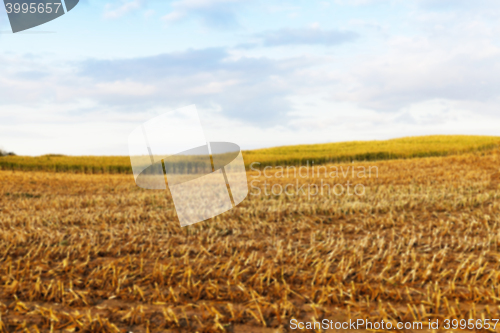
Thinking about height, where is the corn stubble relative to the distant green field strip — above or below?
below

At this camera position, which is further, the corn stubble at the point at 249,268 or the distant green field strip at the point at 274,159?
the distant green field strip at the point at 274,159

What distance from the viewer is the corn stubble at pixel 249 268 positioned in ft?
10.5

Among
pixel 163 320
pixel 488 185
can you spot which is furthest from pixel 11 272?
pixel 488 185

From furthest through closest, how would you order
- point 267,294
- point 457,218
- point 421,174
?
1. point 421,174
2. point 457,218
3. point 267,294

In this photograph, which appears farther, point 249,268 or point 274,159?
point 274,159

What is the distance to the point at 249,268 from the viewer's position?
13.6 feet

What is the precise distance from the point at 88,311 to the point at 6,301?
1.12 m

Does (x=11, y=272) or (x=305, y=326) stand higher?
(x=11, y=272)

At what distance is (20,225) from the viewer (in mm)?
6680

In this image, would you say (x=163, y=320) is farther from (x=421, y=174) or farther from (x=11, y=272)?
(x=421, y=174)

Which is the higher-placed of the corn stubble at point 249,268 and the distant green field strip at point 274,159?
the distant green field strip at point 274,159

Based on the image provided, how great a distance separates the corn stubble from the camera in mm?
3195

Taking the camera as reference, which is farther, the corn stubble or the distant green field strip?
the distant green field strip

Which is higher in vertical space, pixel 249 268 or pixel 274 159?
pixel 274 159
